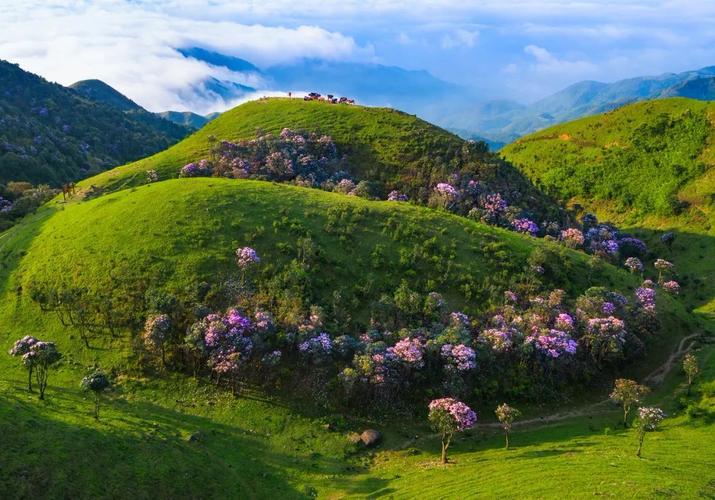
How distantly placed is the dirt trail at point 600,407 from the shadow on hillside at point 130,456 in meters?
20.6

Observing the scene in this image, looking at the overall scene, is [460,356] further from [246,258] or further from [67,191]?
[67,191]

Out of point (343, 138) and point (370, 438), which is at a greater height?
point (343, 138)

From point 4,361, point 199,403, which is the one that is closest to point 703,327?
point 199,403

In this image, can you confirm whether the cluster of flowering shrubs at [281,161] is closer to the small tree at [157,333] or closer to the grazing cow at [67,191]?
the grazing cow at [67,191]

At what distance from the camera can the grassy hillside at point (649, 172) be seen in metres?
114

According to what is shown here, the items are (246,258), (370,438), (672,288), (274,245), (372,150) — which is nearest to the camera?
(370,438)

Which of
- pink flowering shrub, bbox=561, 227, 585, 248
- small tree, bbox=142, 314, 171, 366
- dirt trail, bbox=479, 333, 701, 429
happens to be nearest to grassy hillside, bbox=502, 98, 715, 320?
pink flowering shrub, bbox=561, 227, 585, 248

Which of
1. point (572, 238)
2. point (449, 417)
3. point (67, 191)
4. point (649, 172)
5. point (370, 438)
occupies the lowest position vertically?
point (370, 438)

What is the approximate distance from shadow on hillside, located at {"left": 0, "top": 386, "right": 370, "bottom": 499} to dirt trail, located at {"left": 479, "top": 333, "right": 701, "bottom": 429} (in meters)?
20.6

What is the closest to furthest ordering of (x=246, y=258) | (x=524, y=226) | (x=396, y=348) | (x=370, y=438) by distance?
(x=370, y=438) < (x=396, y=348) < (x=246, y=258) < (x=524, y=226)

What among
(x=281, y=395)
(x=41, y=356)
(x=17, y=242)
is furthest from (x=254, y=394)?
(x=17, y=242)

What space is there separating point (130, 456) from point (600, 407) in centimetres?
4748

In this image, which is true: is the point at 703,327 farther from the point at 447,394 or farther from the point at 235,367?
the point at 235,367

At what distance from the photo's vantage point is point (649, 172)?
142m
